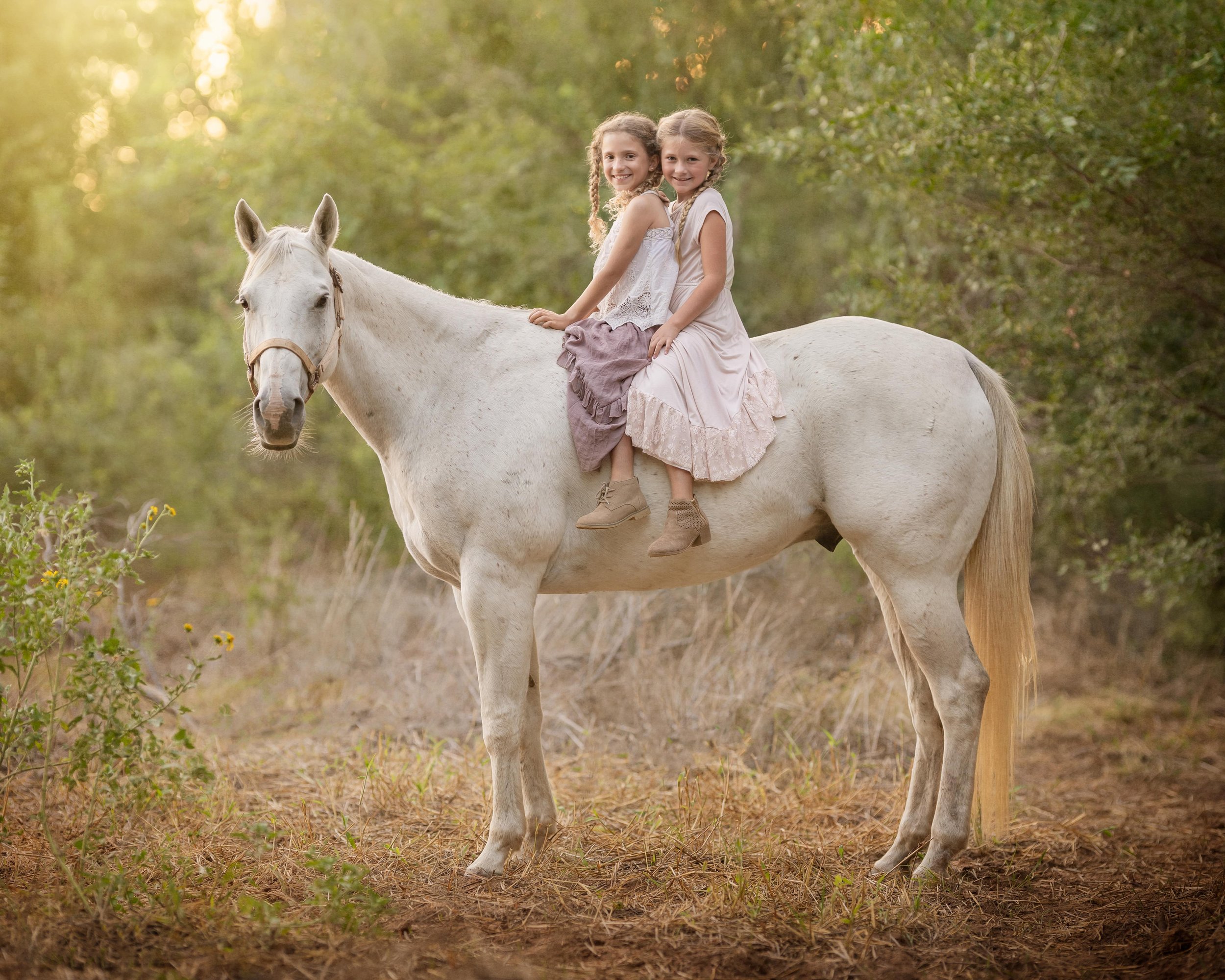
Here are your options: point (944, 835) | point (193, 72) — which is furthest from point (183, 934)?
point (193, 72)

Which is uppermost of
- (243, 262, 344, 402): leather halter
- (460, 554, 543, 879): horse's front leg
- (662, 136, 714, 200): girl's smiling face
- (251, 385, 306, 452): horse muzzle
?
(662, 136, 714, 200): girl's smiling face

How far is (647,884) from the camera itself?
346 centimetres

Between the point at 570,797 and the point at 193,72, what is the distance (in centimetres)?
1308

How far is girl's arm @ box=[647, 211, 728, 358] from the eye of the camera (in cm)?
345

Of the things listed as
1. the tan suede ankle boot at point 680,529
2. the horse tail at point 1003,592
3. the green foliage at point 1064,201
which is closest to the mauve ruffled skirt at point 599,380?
the tan suede ankle boot at point 680,529

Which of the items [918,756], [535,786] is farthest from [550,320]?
[918,756]

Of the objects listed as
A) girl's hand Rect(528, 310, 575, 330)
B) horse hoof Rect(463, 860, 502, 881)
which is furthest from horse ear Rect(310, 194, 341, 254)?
horse hoof Rect(463, 860, 502, 881)

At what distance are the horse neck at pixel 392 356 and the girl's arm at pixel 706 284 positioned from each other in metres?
0.70

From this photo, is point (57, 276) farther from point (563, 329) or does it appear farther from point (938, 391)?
point (938, 391)

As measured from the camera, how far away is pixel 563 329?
3.66m

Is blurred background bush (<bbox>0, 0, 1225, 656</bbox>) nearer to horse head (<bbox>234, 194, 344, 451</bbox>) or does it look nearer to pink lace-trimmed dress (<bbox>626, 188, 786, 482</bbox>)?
horse head (<bbox>234, 194, 344, 451</bbox>)

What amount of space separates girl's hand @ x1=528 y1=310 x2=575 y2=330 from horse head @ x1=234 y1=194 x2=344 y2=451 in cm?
72

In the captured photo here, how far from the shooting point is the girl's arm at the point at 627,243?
345 cm

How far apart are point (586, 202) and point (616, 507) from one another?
524cm
